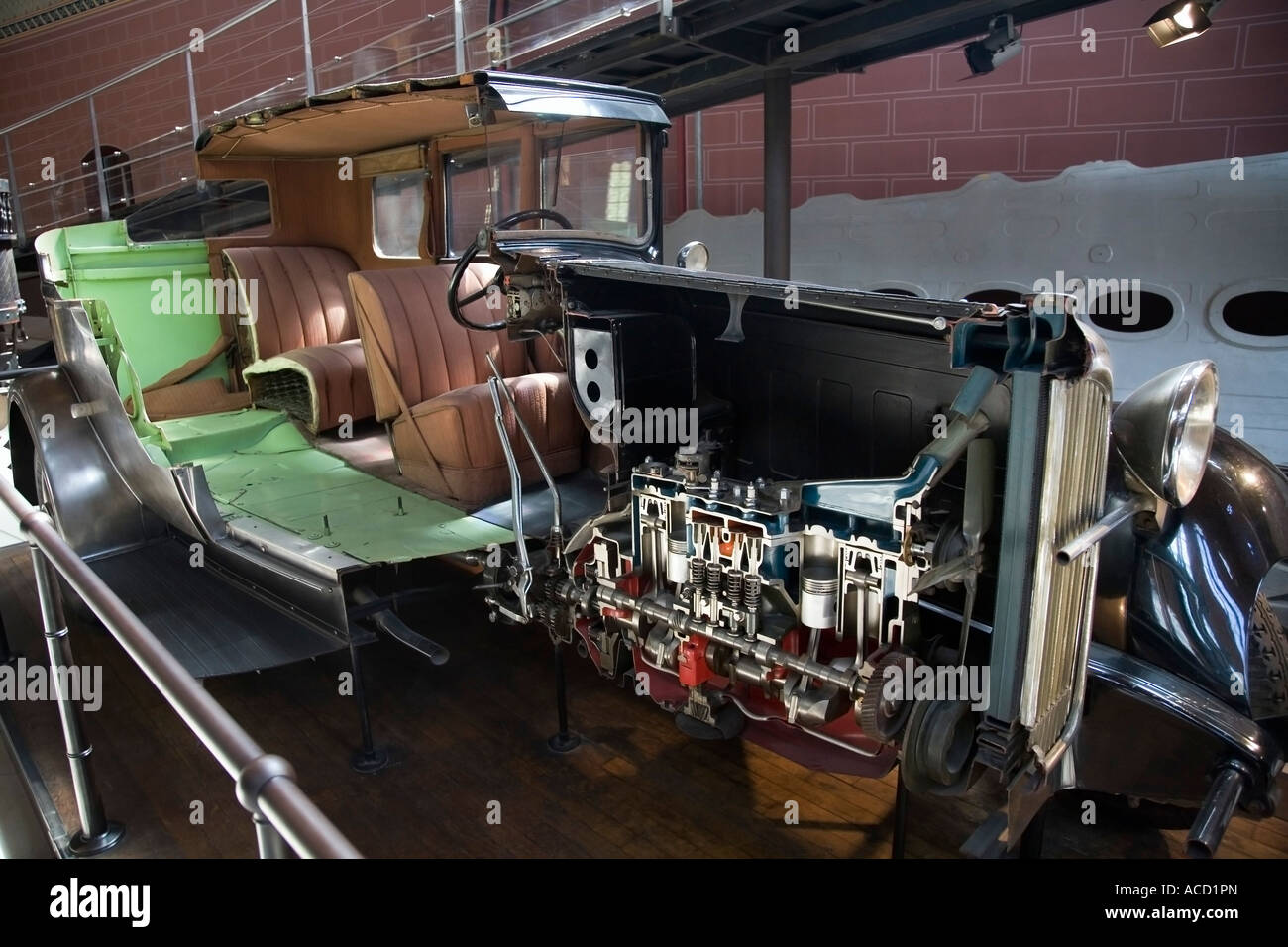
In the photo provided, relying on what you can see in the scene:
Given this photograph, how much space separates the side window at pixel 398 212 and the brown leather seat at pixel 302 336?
0.31 m

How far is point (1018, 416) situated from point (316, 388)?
310 centimetres

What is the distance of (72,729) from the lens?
7.42 feet

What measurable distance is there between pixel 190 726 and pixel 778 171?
477 cm

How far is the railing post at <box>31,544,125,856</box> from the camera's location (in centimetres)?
223

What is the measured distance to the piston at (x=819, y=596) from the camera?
201cm

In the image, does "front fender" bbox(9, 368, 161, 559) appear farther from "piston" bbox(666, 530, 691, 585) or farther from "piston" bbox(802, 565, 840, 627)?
"piston" bbox(802, 565, 840, 627)

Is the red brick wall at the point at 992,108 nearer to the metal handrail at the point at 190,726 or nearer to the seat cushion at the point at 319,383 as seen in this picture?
the seat cushion at the point at 319,383

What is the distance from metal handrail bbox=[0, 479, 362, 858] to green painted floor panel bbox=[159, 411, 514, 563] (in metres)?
0.83

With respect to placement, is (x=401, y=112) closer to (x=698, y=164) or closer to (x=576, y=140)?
(x=576, y=140)

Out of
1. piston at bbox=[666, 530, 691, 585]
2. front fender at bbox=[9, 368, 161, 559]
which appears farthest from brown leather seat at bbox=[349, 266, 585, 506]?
front fender at bbox=[9, 368, 161, 559]

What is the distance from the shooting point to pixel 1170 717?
185 centimetres

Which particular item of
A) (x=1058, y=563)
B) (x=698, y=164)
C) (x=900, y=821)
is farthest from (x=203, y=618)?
(x=698, y=164)
